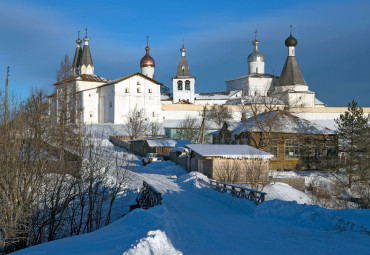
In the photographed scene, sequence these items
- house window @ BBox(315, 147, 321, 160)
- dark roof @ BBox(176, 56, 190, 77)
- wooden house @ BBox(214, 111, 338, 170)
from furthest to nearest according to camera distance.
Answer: dark roof @ BBox(176, 56, 190, 77)
house window @ BBox(315, 147, 321, 160)
wooden house @ BBox(214, 111, 338, 170)

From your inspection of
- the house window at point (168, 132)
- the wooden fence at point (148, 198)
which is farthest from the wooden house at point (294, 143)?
the house window at point (168, 132)

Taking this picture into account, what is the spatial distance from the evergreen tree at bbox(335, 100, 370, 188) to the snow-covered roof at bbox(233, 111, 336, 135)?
164 cm

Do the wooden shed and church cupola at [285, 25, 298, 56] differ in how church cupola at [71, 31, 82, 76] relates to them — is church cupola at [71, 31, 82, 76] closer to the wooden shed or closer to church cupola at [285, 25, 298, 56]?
church cupola at [285, 25, 298, 56]

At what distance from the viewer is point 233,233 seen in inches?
338

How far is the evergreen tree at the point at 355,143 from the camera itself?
24.2 meters

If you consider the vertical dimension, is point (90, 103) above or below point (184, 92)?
below

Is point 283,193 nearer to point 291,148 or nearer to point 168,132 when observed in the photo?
point 291,148

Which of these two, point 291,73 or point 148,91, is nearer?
point 148,91

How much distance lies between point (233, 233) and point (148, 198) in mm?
6545

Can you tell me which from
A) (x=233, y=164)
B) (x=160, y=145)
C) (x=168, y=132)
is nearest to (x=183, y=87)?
(x=168, y=132)

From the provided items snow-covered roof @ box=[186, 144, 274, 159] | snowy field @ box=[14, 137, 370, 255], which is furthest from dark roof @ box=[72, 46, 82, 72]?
snowy field @ box=[14, 137, 370, 255]

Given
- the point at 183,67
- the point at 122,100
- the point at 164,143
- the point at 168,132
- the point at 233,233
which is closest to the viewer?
the point at 233,233

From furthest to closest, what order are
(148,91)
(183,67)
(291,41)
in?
1. (183,67)
2. (291,41)
3. (148,91)

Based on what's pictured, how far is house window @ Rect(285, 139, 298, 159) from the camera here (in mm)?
26978
